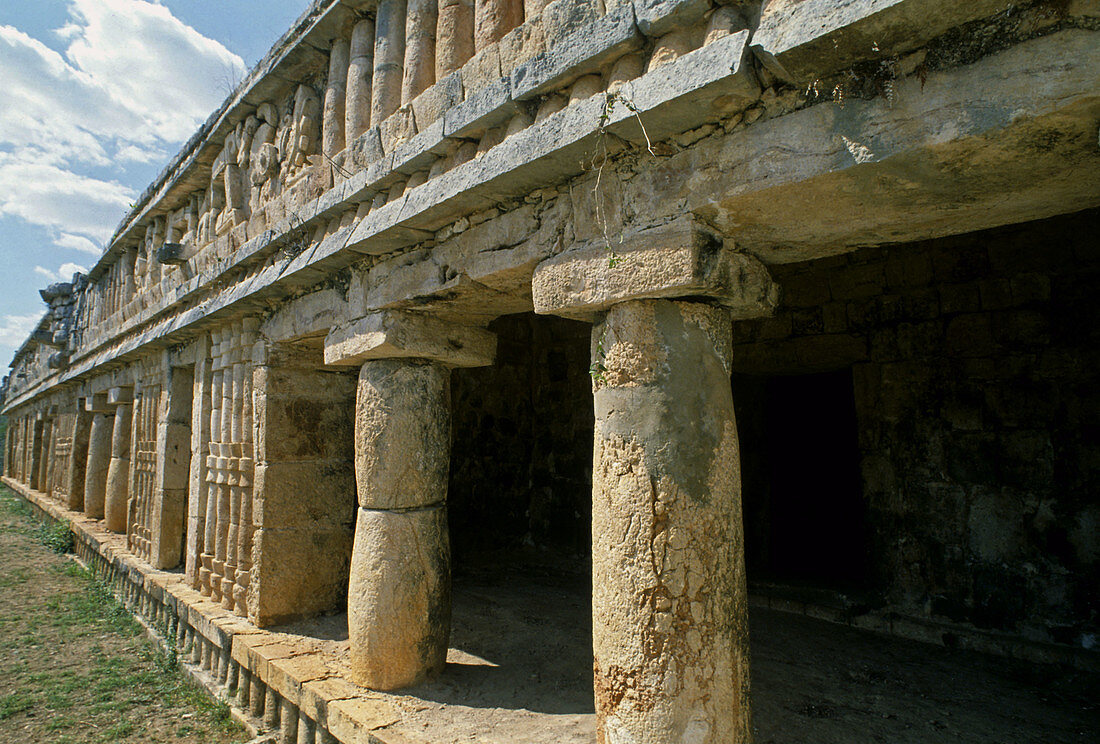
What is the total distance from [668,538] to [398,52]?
8.81ft

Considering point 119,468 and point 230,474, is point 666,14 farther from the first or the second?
point 119,468

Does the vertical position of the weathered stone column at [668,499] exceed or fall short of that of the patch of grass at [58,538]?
it exceeds it

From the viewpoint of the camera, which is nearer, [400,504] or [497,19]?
[497,19]

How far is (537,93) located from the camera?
87.9 inches

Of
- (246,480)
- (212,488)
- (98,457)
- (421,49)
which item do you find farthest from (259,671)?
(98,457)

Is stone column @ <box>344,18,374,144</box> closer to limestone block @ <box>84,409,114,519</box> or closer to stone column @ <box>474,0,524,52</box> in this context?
stone column @ <box>474,0,524,52</box>

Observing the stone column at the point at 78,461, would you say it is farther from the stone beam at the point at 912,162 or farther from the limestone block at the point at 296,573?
the stone beam at the point at 912,162

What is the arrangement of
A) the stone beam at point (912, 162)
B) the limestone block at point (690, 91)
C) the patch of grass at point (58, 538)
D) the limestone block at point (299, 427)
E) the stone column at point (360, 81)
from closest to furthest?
the stone beam at point (912, 162), the limestone block at point (690, 91), the stone column at point (360, 81), the limestone block at point (299, 427), the patch of grass at point (58, 538)

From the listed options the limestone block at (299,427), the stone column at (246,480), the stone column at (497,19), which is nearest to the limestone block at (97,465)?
the stone column at (246,480)

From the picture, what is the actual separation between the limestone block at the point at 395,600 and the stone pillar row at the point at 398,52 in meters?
2.04

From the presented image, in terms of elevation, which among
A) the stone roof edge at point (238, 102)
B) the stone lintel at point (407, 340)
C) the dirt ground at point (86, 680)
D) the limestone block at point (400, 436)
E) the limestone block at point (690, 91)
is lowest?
the dirt ground at point (86, 680)

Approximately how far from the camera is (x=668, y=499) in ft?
6.56

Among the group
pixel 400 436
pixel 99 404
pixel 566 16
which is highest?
pixel 566 16

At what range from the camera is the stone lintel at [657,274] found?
6.50ft
